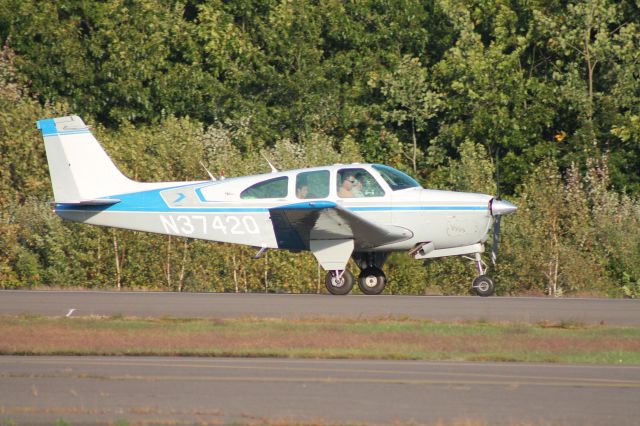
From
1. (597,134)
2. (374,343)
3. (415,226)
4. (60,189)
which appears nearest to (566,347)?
(374,343)

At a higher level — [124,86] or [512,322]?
[124,86]

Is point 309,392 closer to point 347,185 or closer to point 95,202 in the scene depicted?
point 347,185

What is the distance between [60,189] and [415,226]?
5.85 meters

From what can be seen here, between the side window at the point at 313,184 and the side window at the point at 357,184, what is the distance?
0.73ft

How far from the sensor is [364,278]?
17922mm

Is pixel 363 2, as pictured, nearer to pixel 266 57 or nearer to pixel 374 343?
pixel 266 57

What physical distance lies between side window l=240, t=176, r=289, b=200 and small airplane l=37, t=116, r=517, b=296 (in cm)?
2

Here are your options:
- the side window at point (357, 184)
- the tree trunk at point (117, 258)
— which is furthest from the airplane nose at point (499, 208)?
the tree trunk at point (117, 258)

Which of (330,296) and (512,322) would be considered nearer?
(512,322)

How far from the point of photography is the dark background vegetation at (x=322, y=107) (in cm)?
2522

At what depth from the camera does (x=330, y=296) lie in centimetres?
1686

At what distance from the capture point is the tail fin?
1795cm

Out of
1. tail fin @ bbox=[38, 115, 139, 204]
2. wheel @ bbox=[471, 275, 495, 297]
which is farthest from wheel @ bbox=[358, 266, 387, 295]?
tail fin @ bbox=[38, 115, 139, 204]

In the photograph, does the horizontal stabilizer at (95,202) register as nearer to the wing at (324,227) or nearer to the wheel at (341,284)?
the wing at (324,227)
